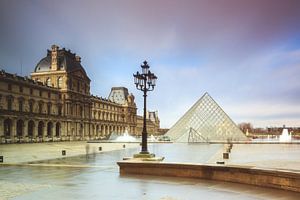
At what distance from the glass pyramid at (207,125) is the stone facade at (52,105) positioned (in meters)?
24.4

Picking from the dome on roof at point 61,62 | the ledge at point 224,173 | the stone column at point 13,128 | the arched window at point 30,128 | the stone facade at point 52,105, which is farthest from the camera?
the dome on roof at point 61,62

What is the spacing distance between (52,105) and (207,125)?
34086 millimetres

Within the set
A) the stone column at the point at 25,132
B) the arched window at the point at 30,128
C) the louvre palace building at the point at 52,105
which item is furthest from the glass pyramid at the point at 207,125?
the louvre palace building at the point at 52,105

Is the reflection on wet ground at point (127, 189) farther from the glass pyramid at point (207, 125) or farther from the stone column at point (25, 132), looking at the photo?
the stone column at point (25, 132)

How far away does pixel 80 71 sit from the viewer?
86875 millimetres

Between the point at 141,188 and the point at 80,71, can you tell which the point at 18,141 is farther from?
the point at 141,188

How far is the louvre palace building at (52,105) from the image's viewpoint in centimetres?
5984

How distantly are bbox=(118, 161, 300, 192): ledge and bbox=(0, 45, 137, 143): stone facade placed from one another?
157 feet

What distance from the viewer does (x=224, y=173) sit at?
9.44 metres

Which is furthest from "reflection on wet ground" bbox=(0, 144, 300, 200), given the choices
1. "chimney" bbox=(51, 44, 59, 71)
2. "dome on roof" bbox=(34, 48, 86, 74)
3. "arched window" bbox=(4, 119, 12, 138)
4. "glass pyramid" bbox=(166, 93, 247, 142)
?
"chimney" bbox=(51, 44, 59, 71)

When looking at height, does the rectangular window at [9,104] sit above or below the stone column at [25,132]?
above

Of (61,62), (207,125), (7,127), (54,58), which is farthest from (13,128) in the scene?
(207,125)

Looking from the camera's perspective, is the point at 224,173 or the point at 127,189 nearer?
the point at 127,189

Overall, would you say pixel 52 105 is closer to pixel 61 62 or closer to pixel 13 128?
pixel 61 62
